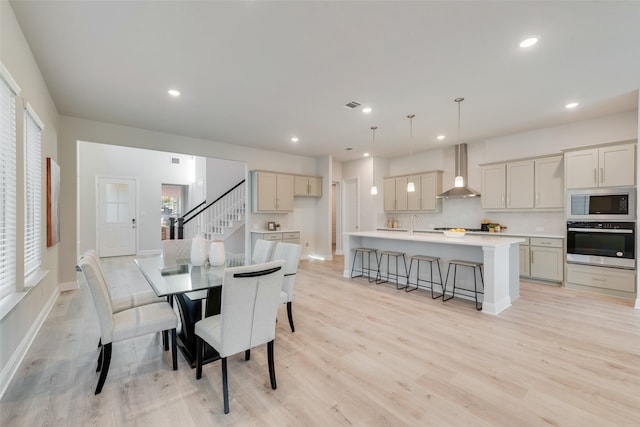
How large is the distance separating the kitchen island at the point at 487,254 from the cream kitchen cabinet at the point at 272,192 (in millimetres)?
2463

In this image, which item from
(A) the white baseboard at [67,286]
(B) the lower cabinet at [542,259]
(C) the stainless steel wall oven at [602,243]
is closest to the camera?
(C) the stainless steel wall oven at [602,243]

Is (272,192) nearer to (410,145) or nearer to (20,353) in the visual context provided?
(410,145)

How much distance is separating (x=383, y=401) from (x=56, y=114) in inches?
223

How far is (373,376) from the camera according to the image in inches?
85.7

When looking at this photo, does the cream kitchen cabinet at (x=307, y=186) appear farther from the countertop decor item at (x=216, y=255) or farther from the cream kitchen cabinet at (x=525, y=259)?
the cream kitchen cabinet at (x=525, y=259)

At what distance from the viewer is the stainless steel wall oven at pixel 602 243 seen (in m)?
3.98

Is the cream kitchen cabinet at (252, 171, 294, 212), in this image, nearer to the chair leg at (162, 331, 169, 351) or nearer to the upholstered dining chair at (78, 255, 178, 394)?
the chair leg at (162, 331, 169, 351)

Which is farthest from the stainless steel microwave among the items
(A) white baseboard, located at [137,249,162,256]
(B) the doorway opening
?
(B) the doorway opening

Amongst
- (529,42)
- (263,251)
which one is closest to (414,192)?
(529,42)

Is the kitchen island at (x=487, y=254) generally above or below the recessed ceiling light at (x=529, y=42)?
below

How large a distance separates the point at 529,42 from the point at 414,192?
14.9 feet

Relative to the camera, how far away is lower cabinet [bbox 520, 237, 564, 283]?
4.68 meters

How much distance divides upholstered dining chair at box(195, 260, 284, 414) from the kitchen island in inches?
112

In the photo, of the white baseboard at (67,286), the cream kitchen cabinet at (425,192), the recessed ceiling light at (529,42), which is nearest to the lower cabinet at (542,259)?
the cream kitchen cabinet at (425,192)
